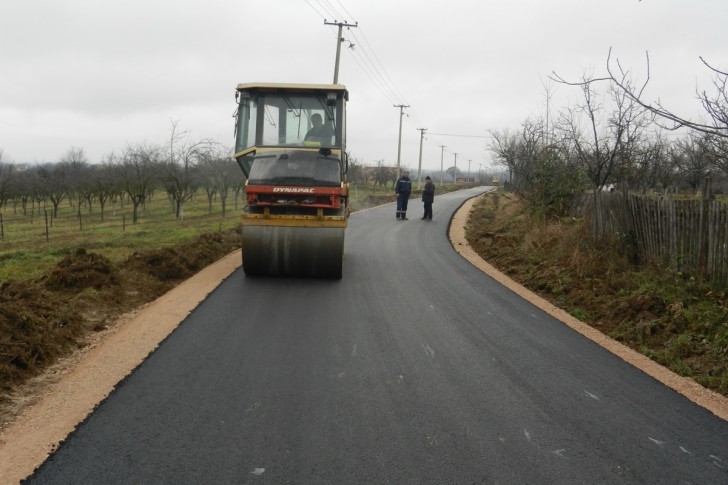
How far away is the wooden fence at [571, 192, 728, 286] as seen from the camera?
25.3 ft

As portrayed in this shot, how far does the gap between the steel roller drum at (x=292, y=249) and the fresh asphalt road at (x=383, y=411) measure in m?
1.84

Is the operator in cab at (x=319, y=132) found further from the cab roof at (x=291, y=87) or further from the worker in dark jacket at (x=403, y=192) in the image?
the worker in dark jacket at (x=403, y=192)

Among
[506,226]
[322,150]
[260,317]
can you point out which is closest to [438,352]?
[260,317]

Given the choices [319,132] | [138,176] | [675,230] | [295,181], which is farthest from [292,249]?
[138,176]

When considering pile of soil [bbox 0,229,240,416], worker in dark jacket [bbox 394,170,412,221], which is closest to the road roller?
pile of soil [bbox 0,229,240,416]

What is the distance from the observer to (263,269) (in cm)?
922

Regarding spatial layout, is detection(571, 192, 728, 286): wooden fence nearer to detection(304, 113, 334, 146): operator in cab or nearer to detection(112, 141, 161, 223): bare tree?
detection(304, 113, 334, 146): operator in cab

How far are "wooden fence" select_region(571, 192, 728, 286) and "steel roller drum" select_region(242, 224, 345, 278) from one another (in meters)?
5.23

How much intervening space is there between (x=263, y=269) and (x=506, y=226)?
10.3 meters

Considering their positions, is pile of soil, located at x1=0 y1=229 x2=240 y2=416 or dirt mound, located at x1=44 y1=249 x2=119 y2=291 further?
dirt mound, located at x1=44 y1=249 x2=119 y2=291

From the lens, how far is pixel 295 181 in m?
9.02

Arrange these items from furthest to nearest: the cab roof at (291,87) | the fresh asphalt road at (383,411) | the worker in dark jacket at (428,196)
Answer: the worker in dark jacket at (428,196) → the cab roof at (291,87) → the fresh asphalt road at (383,411)

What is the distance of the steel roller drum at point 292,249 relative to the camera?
8.98 m

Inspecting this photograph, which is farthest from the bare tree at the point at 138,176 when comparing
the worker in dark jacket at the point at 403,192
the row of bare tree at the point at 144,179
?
the worker in dark jacket at the point at 403,192
